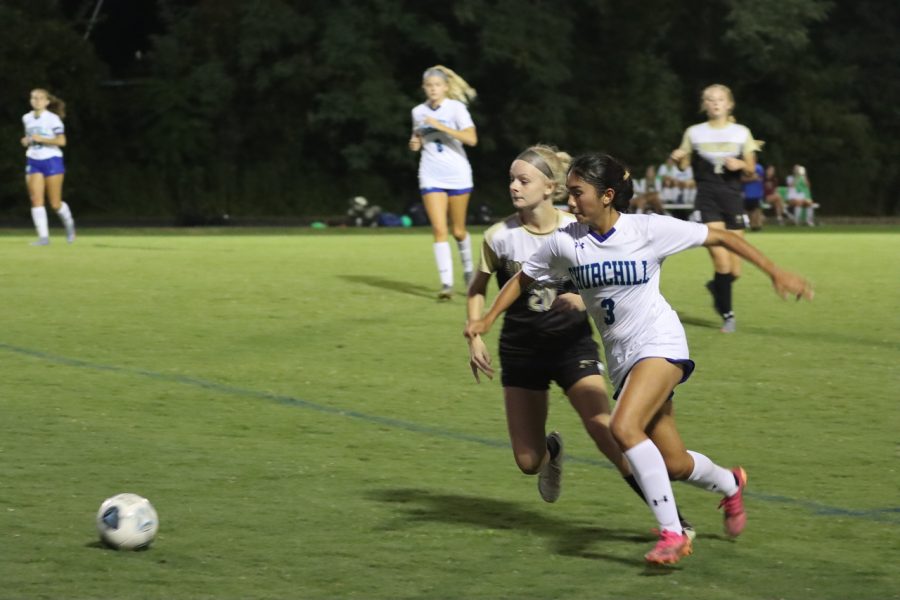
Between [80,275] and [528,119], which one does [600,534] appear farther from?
[528,119]

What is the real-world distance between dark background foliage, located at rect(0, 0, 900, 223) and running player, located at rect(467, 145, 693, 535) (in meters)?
36.0

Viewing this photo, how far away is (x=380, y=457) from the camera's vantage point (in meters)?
8.20

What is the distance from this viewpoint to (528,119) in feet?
154

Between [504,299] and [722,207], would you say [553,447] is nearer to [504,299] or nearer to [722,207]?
[504,299]

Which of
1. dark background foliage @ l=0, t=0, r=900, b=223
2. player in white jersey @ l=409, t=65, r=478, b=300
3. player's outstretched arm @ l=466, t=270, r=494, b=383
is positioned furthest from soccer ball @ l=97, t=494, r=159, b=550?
dark background foliage @ l=0, t=0, r=900, b=223

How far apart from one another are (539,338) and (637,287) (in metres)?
0.83

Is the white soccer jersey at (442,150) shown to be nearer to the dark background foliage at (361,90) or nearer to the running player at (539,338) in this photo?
the running player at (539,338)

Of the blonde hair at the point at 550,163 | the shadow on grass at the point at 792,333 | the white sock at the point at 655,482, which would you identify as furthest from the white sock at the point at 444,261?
the white sock at the point at 655,482

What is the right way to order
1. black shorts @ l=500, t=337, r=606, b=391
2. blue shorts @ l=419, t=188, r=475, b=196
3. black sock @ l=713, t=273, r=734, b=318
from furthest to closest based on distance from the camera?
blue shorts @ l=419, t=188, r=475, b=196 < black sock @ l=713, t=273, r=734, b=318 < black shorts @ l=500, t=337, r=606, b=391

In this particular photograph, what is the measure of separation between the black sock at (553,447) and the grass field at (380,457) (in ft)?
0.77

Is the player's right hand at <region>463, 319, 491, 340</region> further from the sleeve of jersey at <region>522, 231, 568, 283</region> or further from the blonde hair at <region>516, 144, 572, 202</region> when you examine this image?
the blonde hair at <region>516, 144, 572, 202</region>

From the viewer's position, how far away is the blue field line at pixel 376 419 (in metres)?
6.98

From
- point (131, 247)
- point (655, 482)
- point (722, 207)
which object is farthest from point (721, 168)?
point (131, 247)

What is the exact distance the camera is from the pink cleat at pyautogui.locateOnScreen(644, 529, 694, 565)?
19.2 ft
